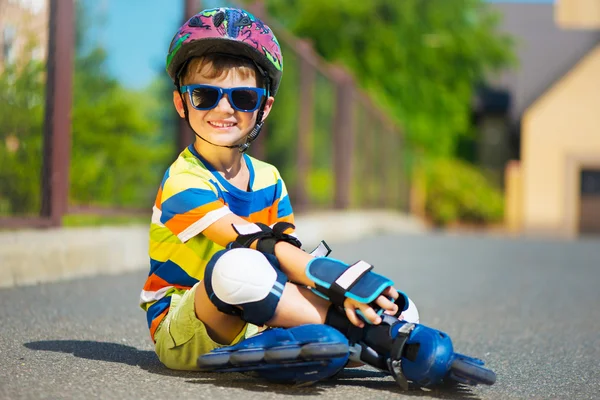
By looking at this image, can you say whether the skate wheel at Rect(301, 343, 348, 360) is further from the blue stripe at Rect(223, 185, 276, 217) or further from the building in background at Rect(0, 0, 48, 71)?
the building in background at Rect(0, 0, 48, 71)

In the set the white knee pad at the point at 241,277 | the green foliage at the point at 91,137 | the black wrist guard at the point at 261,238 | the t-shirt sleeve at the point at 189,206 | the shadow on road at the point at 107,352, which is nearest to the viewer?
the white knee pad at the point at 241,277

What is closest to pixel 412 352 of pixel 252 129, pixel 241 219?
pixel 241 219

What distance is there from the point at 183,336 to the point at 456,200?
34529 mm

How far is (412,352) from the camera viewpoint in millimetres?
2730

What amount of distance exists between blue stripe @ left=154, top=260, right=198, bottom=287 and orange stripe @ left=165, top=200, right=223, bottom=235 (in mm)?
153

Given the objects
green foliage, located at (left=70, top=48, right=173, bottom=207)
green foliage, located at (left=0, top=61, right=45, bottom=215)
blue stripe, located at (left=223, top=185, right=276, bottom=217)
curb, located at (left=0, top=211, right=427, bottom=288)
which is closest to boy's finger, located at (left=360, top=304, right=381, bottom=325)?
blue stripe, located at (left=223, top=185, right=276, bottom=217)

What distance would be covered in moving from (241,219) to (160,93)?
4.87 m

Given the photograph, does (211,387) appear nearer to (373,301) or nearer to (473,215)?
(373,301)

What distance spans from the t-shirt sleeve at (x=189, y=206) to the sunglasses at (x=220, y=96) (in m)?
0.24

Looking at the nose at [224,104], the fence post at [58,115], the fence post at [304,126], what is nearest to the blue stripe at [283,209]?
the nose at [224,104]

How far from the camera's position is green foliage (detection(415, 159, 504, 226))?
120 feet

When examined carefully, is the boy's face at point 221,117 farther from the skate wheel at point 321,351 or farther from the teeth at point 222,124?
the skate wheel at point 321,351

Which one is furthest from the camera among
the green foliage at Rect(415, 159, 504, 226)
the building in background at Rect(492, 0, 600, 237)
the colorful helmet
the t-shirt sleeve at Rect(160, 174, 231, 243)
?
the green foliage at Rect(415, 159, 504, 226)

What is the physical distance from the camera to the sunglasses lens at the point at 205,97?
3164 mm
